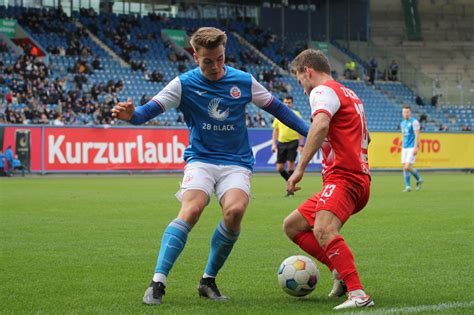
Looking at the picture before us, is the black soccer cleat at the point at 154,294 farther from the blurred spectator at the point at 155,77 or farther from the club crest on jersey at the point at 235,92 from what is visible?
the blurred spectator at the point at 155,77

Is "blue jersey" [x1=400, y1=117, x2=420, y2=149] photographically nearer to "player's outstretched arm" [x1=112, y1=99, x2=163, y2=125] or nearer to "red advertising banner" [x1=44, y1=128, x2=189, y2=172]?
"red advertising banner" [x1=44, y1=128, x2=189, y2=172]

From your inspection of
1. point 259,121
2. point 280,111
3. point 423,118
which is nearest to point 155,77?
point 259,121

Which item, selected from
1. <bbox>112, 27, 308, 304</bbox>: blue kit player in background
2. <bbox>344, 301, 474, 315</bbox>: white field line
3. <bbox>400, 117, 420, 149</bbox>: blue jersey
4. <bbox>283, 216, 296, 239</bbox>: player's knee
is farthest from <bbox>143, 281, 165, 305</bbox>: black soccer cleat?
<bbox>400, 117, 420, 149</bbox>: blue jersey

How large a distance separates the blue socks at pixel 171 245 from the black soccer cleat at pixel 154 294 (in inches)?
5.0

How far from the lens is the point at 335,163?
267 inches

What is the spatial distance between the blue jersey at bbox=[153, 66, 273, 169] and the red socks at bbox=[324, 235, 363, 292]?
1128 mm

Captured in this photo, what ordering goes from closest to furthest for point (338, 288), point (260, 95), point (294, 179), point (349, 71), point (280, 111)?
point (294, 179), point (338, 288), point (260, 95), point (280, 111), point (349, 71)

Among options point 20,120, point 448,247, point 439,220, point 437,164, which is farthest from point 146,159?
point 448,247

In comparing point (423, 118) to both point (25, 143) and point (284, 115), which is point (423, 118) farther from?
point (284, 115)

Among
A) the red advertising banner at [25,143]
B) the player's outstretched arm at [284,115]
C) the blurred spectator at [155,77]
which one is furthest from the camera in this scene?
the blurred spectator at [155,77]

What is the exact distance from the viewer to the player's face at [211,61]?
6930 millimetres

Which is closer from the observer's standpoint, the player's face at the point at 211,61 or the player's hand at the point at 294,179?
the player's hand at the point at 294,179

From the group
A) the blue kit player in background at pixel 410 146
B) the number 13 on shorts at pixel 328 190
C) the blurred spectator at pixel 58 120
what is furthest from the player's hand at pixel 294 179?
the blurred spectator at pixel 58 120

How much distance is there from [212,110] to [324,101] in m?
1.00
